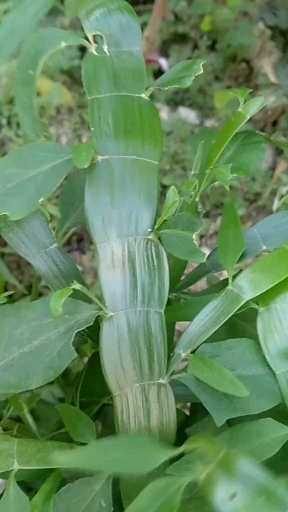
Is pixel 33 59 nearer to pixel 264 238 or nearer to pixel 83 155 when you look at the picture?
pixel 83 155

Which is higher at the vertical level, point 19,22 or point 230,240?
point 19,22

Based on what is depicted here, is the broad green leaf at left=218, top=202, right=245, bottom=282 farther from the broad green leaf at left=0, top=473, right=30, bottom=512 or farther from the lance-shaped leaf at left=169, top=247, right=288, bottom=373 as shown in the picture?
the broad green leaf at left=0, top=473, right=30, bottom=512

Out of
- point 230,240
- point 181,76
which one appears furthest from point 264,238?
point 181,76

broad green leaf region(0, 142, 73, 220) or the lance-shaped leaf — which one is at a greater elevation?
broad green leaf region(0, 142, 73, 220)

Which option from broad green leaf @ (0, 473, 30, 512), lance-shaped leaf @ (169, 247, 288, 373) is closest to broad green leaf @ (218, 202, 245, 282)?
lance-shaped leaf @ (169, 247, 288, 373)

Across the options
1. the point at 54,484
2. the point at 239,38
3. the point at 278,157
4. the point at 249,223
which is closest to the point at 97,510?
the point at 54,484
